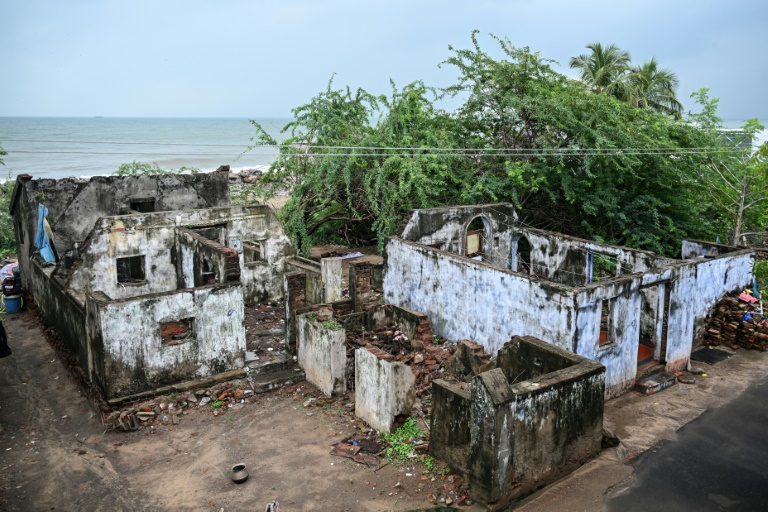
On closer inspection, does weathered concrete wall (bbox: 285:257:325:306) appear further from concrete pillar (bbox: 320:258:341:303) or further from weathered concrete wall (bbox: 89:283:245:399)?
weathered concrete wall (bbox: 89:283:245:399)

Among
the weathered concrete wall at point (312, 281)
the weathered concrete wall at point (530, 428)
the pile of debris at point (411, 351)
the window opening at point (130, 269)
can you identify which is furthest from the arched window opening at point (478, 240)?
the window opening at point (130, 269)

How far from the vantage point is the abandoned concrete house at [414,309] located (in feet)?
27.7

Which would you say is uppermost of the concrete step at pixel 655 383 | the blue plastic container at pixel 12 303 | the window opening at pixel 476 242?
the window opening at pixel 476 242

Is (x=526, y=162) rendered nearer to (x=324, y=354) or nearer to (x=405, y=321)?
(x=405, y=321)

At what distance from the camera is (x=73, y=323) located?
12.6 m

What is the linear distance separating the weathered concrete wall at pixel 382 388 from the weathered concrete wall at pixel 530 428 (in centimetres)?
115

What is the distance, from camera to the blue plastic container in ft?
57.4

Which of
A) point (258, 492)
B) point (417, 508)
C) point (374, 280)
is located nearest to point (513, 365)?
point (417, 508)

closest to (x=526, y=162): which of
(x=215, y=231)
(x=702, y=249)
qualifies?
(x=702, y=249)

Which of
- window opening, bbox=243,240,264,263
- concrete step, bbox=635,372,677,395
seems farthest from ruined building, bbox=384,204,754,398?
window opening, bbox=243,240,264,263

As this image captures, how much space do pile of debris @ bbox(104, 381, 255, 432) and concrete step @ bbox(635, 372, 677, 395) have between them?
7.39 metres

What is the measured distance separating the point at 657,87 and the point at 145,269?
2541cm

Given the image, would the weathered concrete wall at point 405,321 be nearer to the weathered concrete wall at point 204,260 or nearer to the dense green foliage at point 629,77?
the weathered concrete wall at point 204,260

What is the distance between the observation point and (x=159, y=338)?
11.2m
